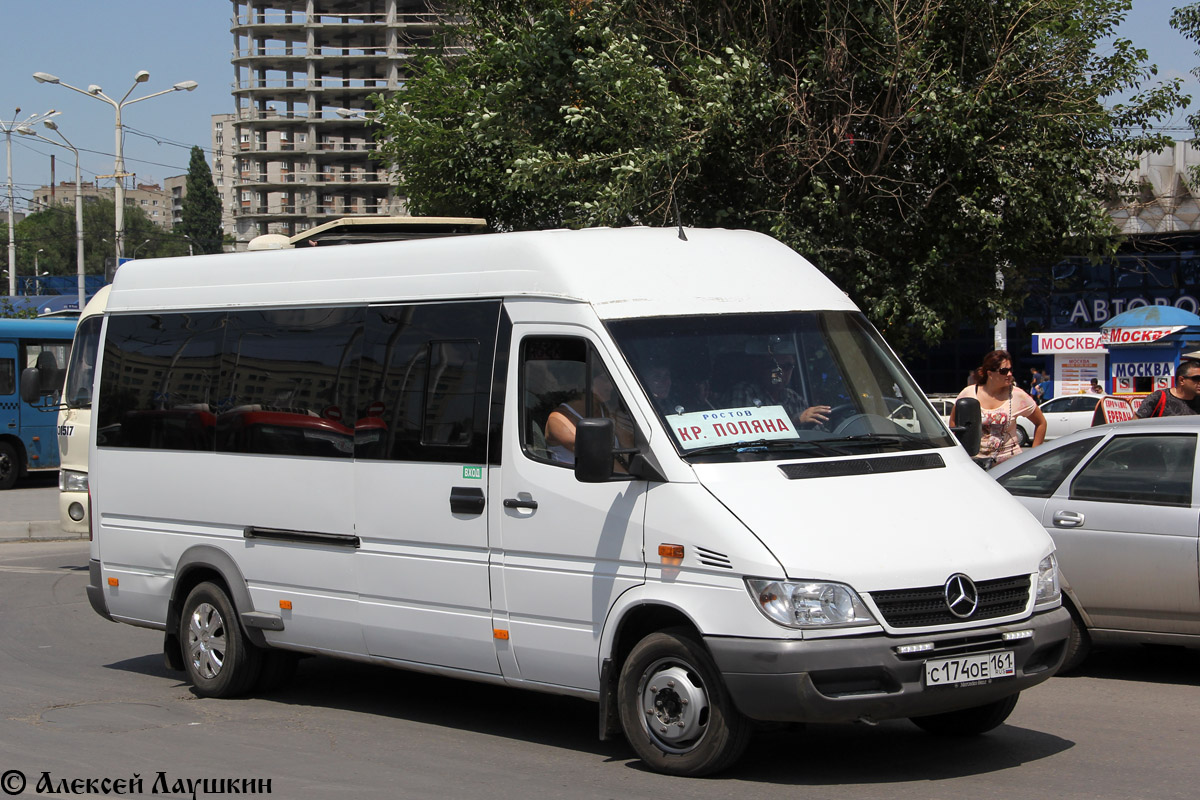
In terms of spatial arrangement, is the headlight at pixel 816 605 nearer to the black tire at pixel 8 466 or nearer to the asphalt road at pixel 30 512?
the asphalt road at pixel 30 512

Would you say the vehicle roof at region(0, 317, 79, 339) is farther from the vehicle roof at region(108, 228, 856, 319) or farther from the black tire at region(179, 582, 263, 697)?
the vehicle roof at region(108, 228, 856, 319)

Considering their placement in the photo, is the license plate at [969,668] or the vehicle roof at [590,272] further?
the vehicle roof at [590,272]

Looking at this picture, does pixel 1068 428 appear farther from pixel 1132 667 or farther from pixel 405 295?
pixel 405 295

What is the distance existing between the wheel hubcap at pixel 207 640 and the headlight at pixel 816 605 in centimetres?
418

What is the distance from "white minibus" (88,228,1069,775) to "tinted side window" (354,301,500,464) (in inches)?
0.7

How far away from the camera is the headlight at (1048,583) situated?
19.4 feet

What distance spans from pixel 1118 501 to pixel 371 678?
4867mm

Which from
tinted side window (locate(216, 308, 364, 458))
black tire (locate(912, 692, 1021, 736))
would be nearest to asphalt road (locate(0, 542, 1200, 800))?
black tire (locate(912, 692, 1021, 736))

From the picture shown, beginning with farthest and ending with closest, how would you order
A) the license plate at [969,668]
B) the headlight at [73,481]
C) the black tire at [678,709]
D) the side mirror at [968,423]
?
the headlight at [73,481], the side mirror at [968,423], the black tire at [678,709], the license plate at [969,668]

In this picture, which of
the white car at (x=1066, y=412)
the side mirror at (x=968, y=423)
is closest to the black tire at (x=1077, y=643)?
the side mirror at (x=968, y=423)

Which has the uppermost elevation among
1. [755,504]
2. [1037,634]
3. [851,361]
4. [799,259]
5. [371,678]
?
[799,259]

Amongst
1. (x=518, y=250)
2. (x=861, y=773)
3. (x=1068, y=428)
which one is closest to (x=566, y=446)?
(x=518, y=250)

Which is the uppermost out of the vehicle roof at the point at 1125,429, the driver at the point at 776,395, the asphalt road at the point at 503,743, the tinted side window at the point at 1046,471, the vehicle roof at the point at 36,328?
the vehicle roof at the point at 36,328

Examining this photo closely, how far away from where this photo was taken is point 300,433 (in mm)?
7719
